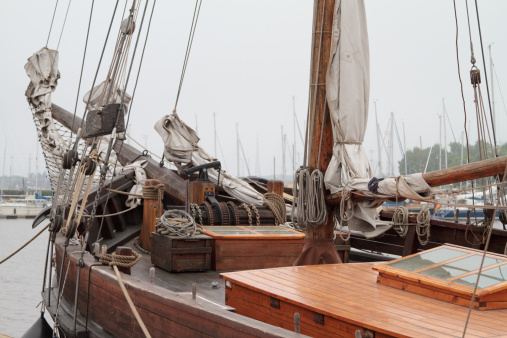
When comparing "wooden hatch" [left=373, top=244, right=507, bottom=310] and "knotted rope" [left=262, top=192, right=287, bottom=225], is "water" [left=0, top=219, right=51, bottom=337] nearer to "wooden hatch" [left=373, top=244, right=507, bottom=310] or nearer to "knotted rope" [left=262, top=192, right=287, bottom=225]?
"knotted rope" [left=262, top=192, right=287, bottom=225]

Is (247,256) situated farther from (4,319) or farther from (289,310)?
(4,319)

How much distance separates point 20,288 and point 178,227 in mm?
10053

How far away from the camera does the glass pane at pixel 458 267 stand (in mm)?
3822

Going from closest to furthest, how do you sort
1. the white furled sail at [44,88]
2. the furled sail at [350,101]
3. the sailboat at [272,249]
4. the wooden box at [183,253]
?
the sailboat at [272,249] → the furled sail at [350,101] → the wooden box at [183,253] → the white furled sail at [44,88]

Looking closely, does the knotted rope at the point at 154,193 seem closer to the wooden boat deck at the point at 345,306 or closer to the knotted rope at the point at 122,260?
the knotted rope at the point at 122,260

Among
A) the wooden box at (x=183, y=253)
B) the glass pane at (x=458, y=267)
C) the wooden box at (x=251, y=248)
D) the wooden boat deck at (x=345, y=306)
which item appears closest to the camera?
the wooden boat deck at (x=345, y=306)

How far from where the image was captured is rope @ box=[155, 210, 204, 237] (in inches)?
234

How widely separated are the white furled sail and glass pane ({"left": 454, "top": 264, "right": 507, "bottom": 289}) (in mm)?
7670

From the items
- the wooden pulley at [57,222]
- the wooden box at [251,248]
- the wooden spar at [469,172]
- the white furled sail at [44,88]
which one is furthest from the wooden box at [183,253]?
the white furled sail at [44,88]

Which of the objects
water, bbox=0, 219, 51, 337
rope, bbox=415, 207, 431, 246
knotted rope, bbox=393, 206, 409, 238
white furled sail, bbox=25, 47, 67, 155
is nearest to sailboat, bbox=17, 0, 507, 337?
knotted rope, bbox=393, 206, 409, 238

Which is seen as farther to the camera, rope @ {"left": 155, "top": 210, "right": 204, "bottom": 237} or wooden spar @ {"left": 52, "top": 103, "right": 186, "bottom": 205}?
wooden spar @ {"left": 52, "top": 103, "right": 186, "bottom": 205}

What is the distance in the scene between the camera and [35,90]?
33.2 ft

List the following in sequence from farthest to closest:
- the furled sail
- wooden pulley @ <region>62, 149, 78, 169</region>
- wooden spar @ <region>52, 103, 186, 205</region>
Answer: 1. wooden spar @ <region>52, 103, 186, 205</region>
2. wooden pulley @ <region>62, 149, 78, 169</region>
3. the furled sail

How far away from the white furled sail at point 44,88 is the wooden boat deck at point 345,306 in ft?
21.6
